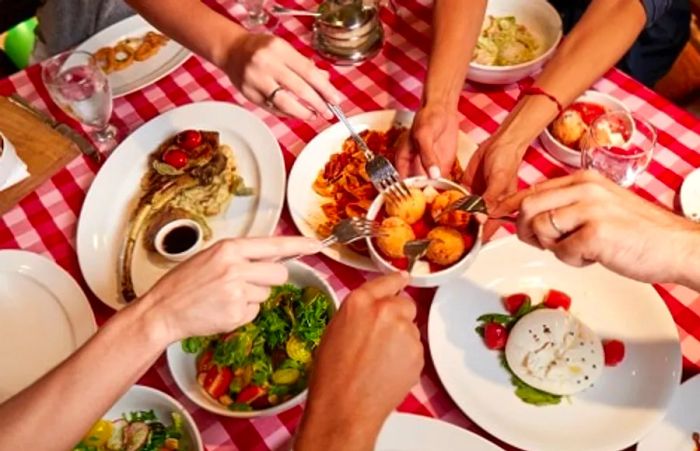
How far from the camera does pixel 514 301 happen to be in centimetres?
152

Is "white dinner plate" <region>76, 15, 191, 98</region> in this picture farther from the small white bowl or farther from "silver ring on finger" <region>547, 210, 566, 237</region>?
"silver ring on finger" <region>547, 210, 566, 237</region>

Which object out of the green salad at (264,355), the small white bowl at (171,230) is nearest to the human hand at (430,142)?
the green salad at (264,355)

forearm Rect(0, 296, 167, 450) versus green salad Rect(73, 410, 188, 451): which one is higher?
forearm Rect(0, 296, 167, 450)

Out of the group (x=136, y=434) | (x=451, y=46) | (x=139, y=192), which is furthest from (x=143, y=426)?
(x=451, y=46)

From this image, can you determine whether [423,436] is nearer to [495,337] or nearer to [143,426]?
[495,337]

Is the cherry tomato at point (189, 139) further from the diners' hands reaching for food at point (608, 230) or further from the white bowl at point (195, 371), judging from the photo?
the diners' hands reaching for food at point (608, 230)

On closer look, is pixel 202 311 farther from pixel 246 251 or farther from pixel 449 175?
pixel 449 175

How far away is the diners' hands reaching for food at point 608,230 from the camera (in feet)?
3.98

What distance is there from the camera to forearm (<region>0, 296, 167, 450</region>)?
1248 mm

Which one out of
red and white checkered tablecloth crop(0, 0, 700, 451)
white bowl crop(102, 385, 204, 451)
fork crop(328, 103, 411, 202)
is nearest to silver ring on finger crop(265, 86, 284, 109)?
fork crop(328, 103, 411, 202)

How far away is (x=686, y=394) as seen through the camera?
4.44ft

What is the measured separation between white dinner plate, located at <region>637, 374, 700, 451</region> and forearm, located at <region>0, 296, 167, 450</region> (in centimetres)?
91

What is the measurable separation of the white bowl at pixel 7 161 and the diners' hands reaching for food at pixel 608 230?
131 centimetres

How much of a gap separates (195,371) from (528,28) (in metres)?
1.30
